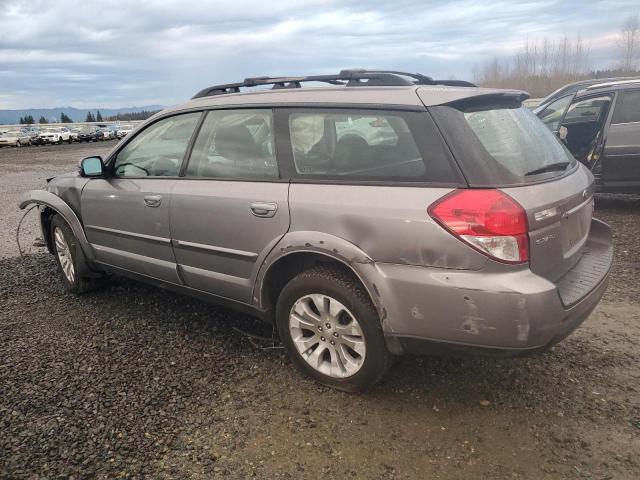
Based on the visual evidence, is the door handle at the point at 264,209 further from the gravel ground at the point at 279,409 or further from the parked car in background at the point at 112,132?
the parked car in background at the point at 112,132

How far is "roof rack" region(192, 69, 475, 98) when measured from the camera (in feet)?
10.0

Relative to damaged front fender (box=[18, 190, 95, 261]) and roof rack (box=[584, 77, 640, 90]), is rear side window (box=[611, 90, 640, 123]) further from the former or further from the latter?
damaged front fender (box=[18, 190, 95, 261])

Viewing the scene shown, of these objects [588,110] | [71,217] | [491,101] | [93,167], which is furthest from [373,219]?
[588,110]

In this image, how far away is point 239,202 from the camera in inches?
125

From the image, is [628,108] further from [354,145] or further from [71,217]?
[71,217]

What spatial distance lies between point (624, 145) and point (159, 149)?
6.28 metres

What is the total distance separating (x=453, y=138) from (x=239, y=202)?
1326 millimetres

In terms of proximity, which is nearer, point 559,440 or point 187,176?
point 559,440

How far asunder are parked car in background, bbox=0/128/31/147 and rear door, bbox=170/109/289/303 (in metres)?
40.4

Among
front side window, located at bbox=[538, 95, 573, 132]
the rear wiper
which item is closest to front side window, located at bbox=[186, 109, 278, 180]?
the rear wiper

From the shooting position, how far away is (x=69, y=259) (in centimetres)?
473

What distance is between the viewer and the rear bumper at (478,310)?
2.39 meters

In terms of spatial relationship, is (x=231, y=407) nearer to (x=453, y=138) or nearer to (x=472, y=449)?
(x=472, y=449)

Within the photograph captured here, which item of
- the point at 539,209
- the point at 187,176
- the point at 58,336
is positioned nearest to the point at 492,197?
the point at 539,209
